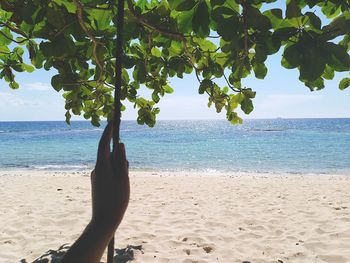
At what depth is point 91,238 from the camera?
3.12ft

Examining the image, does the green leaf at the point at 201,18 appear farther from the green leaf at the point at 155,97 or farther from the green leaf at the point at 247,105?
the green leaf at the point at 155,97

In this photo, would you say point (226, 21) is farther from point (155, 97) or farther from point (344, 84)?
point (155, 97)

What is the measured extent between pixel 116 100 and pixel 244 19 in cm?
72

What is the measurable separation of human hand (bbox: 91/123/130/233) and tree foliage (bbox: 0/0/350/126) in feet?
2.49

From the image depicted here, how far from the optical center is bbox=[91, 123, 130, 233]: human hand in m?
0.94

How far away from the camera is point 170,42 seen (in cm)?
251

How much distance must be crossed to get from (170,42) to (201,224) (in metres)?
4.89

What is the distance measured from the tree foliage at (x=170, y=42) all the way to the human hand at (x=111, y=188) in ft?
2.49

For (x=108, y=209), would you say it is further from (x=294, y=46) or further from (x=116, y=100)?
(x=294, y=46)

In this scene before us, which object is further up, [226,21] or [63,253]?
[226,21]

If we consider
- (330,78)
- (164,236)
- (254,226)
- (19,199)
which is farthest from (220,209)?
(330,78)

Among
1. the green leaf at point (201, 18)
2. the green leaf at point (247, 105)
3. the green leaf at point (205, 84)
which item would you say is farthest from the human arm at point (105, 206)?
the green leaf at point (205, 84)

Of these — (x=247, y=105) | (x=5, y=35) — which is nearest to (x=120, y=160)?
(x=247, y=105)

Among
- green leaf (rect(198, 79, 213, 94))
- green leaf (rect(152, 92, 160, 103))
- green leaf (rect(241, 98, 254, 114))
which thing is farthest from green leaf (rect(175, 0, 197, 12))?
green leaf (rect(152, 92, 160, 103))
